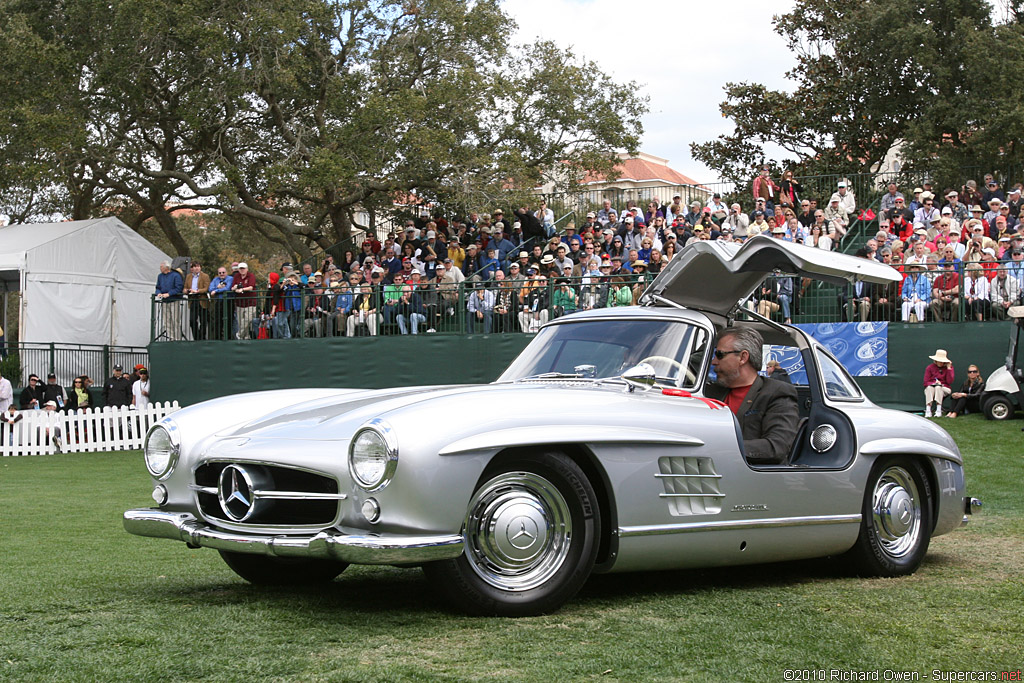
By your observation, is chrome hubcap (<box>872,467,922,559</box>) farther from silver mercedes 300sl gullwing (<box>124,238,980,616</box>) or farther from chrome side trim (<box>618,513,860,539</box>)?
chrome side trim (<box>618,513,860,539</box>)

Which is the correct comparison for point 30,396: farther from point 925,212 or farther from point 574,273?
point 925,212

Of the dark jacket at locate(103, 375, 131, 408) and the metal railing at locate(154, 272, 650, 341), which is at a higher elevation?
the metal railing at locate(154, 272, 650, 341)

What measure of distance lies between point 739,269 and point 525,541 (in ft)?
8.04

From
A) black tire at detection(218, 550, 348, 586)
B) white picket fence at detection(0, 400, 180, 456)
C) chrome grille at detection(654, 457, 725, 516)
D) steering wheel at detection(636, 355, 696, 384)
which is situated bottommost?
white picket fence at detection(0, 400, 180, 456)

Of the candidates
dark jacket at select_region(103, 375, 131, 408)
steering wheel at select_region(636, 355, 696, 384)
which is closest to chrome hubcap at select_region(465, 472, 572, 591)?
steering wheel at select_region(636, 355, 696, 384)

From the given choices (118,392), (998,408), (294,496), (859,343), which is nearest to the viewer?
(294,496)

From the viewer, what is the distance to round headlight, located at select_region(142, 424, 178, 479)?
588 cm

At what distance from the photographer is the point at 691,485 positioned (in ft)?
19.0

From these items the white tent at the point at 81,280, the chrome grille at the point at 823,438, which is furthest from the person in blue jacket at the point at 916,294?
the white tent at the point at 81,280

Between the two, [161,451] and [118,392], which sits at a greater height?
[161,451]

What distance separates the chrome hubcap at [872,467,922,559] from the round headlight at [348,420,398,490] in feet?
10.9

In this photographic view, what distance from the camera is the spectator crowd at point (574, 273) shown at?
18891mm

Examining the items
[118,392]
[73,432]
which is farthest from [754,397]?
[118,392]

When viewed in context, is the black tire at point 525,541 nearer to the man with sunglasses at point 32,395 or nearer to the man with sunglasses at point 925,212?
the man with sunglasses at point 925,212
